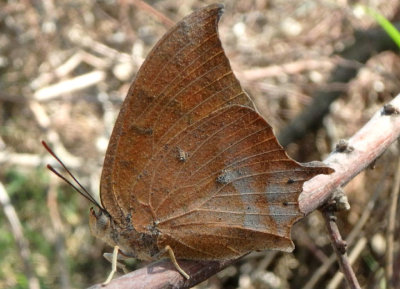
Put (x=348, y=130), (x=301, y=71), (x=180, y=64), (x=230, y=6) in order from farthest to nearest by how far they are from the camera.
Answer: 1. (x=230, y=6)
2. (x=301, y=71)
3. (x=348, y=130)
4. (x=180, y=64)

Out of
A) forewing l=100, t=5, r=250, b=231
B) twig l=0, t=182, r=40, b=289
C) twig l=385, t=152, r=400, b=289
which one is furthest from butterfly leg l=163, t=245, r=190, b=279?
twig l=0, t=182, r=40, b=289

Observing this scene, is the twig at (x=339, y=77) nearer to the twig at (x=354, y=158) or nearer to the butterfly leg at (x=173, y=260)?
the twig at (x=354, y=158)

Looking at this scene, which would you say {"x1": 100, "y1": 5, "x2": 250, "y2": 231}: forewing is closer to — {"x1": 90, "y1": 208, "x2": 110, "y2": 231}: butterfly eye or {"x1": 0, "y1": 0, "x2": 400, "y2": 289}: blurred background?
{"x1": 90, "y1": 208, "x2": 110, "y2": 231}: butterfly eye

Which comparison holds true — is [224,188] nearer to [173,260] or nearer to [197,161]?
[197,161]

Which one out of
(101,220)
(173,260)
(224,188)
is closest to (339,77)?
(224,188)

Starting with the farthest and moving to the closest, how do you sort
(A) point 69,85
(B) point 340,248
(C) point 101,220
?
1. (A) point 69,85
2. (C) point 101,220
3. (B) point 340,248

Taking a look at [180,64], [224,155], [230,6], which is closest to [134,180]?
[224,155]

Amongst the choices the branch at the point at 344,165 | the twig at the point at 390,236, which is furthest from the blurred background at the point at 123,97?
the branch at the point at 344,165

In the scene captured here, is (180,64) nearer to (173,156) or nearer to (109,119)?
(173,156)
